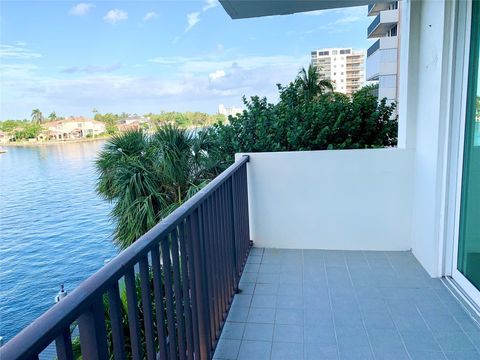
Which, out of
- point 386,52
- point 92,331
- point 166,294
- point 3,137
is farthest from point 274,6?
point 386,52

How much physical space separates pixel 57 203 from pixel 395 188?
9.79 m

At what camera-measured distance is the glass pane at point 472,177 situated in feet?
7.86

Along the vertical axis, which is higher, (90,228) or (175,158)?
(175,158)

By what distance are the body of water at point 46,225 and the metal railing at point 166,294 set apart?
3826mm

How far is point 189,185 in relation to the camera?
5.45 m

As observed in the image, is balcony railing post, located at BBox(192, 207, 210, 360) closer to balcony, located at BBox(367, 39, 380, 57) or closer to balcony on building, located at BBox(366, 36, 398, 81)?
balcony on building, located at BBox(366, 36, 398, 81)

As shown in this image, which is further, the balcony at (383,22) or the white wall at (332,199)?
the balcony at (383,22)

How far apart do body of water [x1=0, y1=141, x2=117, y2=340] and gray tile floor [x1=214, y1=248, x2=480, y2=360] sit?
12.1ft

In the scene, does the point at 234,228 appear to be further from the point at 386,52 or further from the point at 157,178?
the point at 386,52

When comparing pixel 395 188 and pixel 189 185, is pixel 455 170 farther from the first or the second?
pixel 189 185

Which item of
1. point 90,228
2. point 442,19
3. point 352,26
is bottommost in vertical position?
point 90,228

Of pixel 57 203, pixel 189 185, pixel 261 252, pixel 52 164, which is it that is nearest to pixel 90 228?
pixel 57 203

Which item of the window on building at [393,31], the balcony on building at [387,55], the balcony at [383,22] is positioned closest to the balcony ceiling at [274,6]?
the balcony on building at [387,55]

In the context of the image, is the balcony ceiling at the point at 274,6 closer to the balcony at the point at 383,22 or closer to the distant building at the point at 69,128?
the distant building at the point at 69,128
